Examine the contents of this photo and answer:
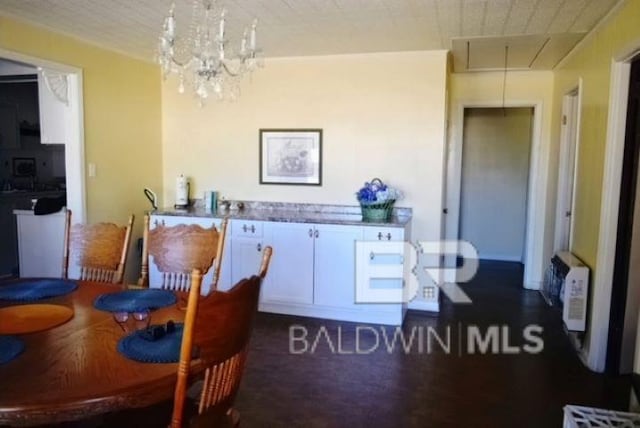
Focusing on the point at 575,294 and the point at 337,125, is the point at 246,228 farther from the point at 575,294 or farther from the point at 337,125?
the point at 575,294

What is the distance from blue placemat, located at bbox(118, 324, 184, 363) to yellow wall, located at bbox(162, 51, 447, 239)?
2909mm

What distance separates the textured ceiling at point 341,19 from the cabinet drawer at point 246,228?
1.49 meters

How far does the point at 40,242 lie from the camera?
424cm

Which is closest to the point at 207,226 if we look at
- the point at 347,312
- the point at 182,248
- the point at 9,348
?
the point at 347,312

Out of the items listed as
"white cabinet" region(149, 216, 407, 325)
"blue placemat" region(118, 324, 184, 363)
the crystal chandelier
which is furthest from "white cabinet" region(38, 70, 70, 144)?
"blue placemat" region(118, 324, 184, 363)

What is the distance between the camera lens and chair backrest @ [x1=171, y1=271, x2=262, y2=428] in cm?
130

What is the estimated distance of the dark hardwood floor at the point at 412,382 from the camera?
8.36ft

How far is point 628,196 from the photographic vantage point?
2932 mm

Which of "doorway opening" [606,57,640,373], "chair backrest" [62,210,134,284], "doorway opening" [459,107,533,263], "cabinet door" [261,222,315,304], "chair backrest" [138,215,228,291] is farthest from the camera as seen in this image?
"doorway opening" [459,107,533,263]

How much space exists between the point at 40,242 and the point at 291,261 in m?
2.24

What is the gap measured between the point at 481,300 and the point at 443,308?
55 cm

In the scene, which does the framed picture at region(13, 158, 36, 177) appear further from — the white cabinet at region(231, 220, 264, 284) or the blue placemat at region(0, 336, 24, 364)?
the blue placemat at region(0, 336, 24, 364)

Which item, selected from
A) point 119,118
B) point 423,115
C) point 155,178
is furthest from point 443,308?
point 119,118

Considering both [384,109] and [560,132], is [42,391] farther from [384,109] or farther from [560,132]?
[560,132]
